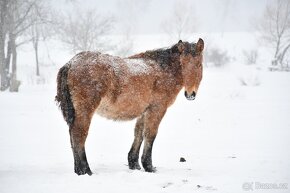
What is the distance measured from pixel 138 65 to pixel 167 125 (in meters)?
5.88

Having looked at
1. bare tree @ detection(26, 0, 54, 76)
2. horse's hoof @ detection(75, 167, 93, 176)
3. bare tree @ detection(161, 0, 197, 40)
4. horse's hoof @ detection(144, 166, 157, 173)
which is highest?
bare tree @ detection(161, 0, 197, 40)

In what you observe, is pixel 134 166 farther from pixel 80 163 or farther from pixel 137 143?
pixel 80 163

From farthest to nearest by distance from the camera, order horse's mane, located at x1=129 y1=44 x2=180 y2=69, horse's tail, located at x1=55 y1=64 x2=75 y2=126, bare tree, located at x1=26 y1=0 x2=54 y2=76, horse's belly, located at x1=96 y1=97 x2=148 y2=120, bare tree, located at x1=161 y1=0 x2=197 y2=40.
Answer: bare tree, located at x1=161 y1=0 x2=197 y2=40, bare tree, located at x1=26 y1=0 x2=54 y2=76, horse's mane, located at x1=129 y1=44 x2=180 y2=69, horse's belly, located at x1=96 y1=97 x2=148 y2=120, horse's tail, located at x1=55 y1=64 x2=75 y2=126

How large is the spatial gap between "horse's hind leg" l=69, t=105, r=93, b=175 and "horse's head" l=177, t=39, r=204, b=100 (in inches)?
71.8

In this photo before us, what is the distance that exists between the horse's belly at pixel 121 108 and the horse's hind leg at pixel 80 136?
0.93 feet

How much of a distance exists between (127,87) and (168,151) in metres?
2.93

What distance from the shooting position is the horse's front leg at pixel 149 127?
5746 millimetres

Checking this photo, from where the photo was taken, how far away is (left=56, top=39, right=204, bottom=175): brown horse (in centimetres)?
499

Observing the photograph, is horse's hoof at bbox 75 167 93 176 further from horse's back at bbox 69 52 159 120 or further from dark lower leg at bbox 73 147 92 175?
horse's back at bbox 69 52 159 120

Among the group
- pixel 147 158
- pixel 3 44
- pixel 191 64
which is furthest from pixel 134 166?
pixel 3 44

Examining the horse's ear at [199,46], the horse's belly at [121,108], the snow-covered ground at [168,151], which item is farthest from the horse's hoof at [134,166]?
the horse's ear at [199,46]

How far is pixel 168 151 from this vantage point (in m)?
7.71

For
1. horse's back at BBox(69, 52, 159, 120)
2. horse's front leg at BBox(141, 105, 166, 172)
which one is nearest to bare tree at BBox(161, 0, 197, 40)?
horse's front leg at BBox(141, 105, 166, 172)

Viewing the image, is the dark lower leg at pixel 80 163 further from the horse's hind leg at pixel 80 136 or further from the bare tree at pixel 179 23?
the bare tree at pixel 179 23
